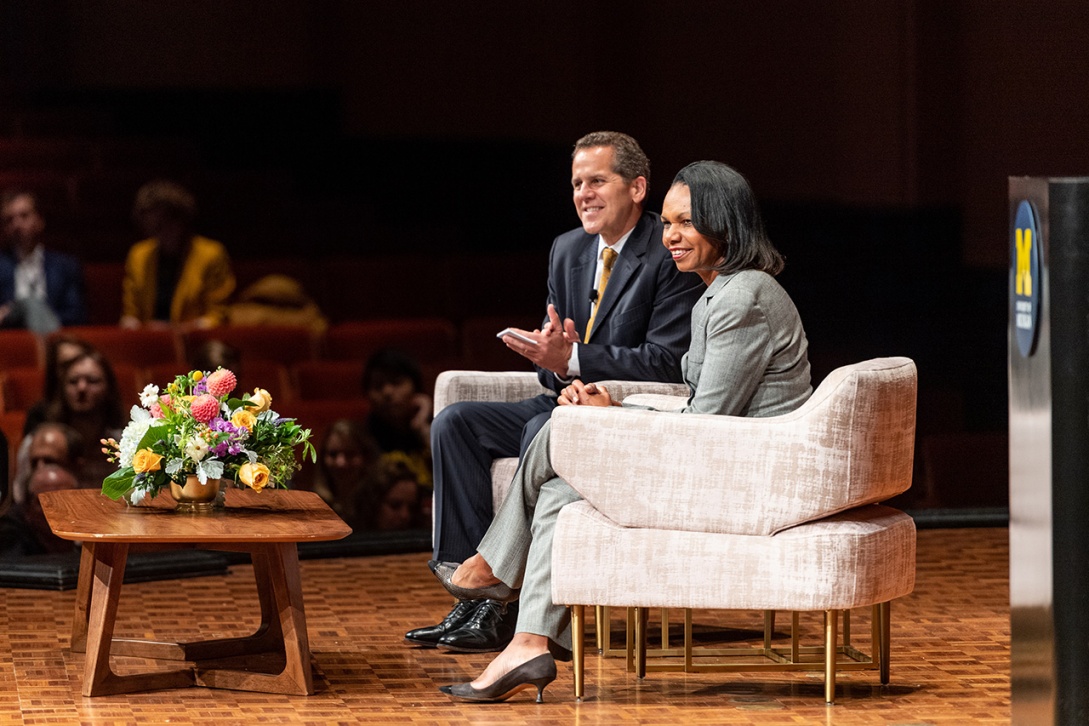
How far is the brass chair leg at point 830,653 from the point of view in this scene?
3420mm

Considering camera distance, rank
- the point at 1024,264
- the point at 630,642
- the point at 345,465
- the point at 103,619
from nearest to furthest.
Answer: the point at 1024,264, the point at 103,619, the point at 630,642, the point at 345,465

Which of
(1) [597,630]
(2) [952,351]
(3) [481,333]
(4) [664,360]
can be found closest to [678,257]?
(4) [664,360]

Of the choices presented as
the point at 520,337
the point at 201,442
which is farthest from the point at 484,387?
the point at 201,442

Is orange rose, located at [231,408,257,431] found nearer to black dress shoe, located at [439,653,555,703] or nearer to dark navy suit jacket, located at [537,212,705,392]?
black dress shoe, located at [439,653,555,703]

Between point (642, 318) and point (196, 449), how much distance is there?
1216mm

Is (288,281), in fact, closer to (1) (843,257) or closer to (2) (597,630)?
(1) (843,257)

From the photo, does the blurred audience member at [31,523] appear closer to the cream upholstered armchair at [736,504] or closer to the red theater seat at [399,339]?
the red theater seat at [399,339]

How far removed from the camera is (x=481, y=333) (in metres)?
6.26

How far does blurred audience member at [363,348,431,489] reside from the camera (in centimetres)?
609

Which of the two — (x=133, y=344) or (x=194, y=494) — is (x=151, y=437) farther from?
(x=133, y=344)

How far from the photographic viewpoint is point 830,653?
11.3 ft

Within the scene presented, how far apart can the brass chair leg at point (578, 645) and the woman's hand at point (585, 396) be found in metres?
0.45

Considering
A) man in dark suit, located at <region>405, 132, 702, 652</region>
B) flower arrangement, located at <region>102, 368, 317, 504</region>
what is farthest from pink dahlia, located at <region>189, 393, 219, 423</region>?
man in dark suit, located at <region>405, 132, 702, 652</region>

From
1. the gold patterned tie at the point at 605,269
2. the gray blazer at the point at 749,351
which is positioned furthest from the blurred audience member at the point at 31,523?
the gray blazer at the point at 749,351
